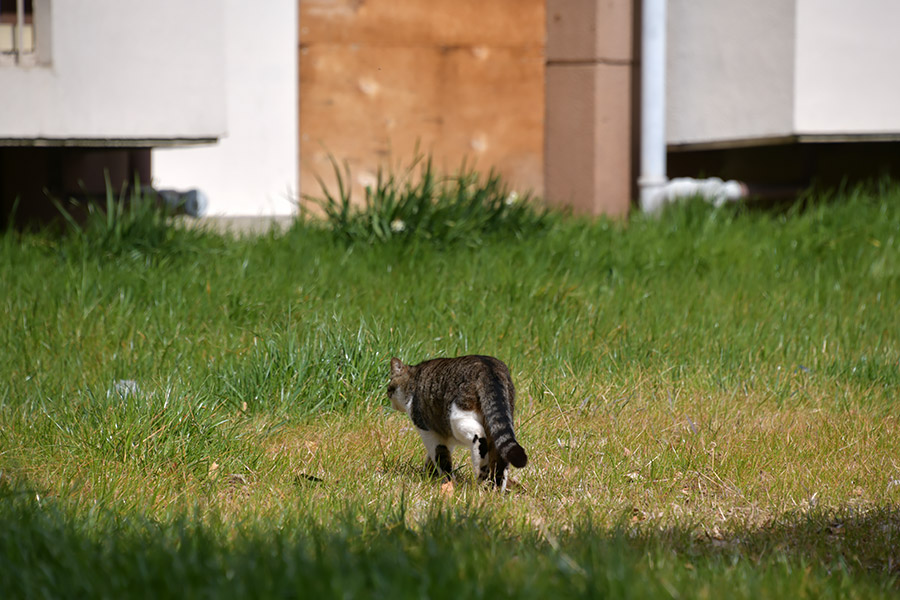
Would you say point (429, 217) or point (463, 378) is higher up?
point (429, 217)

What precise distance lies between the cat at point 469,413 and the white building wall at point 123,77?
404 cm

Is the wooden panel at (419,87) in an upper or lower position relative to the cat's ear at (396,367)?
upper

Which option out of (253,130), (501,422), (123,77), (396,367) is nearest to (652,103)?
(253,130)

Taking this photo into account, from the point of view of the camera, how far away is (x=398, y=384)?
4059 millimetres

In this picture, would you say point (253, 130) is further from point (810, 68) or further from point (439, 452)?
point (439, 452)

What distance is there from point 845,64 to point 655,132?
164cm

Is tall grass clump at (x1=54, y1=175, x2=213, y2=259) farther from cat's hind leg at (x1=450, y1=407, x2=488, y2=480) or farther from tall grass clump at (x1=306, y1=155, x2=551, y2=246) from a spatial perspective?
cat's hind leg at (x1=450, y1=407, x2=488, y2=480)

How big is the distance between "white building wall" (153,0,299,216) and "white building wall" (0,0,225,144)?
838mm

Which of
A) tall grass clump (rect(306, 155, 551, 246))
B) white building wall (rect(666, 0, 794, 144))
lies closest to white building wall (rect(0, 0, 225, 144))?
tall grass clump (rect(306, 155, 551, 246))

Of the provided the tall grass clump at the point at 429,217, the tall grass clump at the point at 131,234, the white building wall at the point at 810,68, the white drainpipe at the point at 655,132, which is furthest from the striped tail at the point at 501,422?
the white building wall at the point at 810,68

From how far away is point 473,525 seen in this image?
2.97 metres

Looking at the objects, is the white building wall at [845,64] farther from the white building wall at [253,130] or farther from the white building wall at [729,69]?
the white building wall at [253,130]

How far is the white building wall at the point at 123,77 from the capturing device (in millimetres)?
6746

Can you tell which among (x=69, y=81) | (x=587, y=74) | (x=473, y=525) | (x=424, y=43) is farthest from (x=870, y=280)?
(x=69, y=81)
